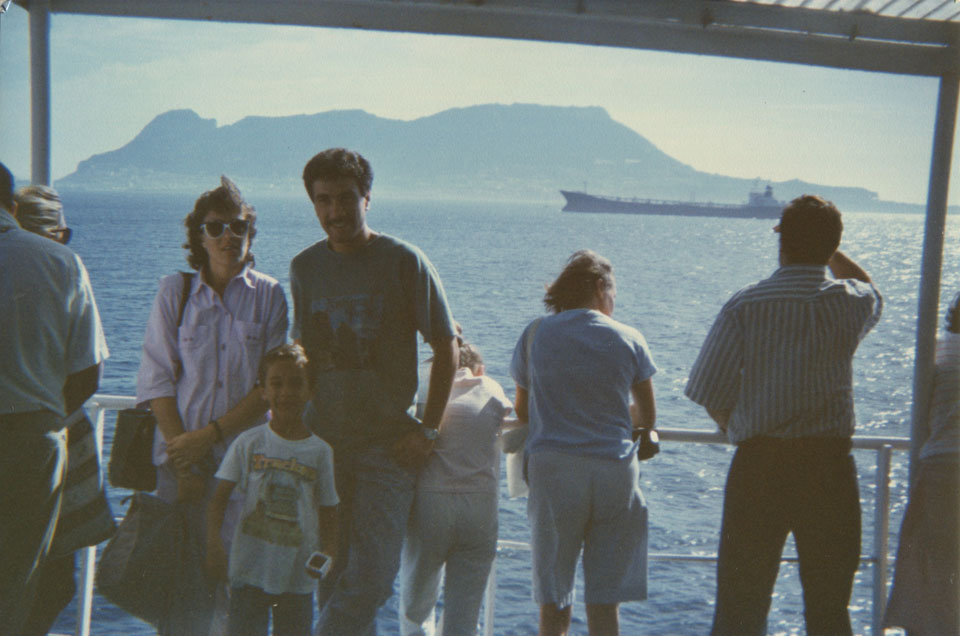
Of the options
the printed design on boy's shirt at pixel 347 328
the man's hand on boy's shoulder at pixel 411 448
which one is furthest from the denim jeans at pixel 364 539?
the printed design on boy's shirt at pixel 347 328

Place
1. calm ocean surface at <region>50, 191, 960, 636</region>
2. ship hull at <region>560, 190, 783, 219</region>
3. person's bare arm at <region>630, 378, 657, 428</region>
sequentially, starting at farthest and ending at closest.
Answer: ship hull at <region>560, 190, 783, 219</region> < calm ocean surface at <region>50, 191, 960, 636</region> < person's bare arm at <region>630, 378, 657, 428</region>

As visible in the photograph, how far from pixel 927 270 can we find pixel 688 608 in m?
15.8

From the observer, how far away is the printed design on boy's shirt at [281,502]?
2.29m

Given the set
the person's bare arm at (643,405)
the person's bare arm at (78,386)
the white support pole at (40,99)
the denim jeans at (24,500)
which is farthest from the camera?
the white support pole at (40,99)

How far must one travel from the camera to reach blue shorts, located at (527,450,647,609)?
7.80 ft

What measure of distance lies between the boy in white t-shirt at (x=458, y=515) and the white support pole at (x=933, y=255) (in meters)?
1.22

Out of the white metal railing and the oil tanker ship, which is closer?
the white metal railing

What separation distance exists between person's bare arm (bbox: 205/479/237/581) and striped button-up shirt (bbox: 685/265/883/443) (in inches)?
52.5

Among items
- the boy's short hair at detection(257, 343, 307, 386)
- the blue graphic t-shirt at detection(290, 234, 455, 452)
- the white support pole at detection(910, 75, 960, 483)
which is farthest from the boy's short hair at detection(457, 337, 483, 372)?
the white support pole at detection(910, 75, 960, 483)

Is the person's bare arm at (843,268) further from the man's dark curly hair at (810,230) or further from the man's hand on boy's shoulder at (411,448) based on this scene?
the man's hand on boy's shoulder at (411,448)

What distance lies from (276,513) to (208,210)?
82cm

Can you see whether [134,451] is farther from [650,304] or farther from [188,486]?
[650,304]

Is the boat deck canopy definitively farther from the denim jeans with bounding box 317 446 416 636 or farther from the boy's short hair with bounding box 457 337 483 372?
the denim jeans with bounding box 317 446 416 636

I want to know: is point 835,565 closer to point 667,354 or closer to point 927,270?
point 927,270
